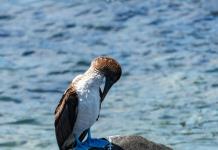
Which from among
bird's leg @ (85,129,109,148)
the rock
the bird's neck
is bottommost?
the rock

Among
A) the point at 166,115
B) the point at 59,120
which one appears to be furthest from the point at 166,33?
the point at 59,120

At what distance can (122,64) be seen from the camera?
811 inches

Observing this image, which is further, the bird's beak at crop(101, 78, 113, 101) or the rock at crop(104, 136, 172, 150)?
the rock at crop(104, 136, 172, 150)

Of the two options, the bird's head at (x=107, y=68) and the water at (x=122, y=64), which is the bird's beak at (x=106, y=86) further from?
the water at (x=122, y=64)

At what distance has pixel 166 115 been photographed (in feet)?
56.3

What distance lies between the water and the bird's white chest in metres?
5.38

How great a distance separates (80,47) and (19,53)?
1.60 m

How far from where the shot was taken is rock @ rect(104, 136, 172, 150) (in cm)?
1095

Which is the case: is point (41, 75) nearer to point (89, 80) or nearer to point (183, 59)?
point (183, 59)

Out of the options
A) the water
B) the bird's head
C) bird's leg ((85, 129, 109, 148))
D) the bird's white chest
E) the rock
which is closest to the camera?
the bird's white chest

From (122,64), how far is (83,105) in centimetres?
1043

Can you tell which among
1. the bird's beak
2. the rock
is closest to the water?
the rock

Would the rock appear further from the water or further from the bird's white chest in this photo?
the water

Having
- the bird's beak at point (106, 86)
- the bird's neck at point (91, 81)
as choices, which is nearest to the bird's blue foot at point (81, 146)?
the bird's beak at point (106, 86)
